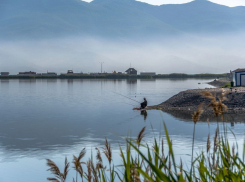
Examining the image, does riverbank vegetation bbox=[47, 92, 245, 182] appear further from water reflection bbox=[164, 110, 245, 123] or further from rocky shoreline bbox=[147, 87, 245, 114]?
rocky shoreline bbox=[147, 87, 245, 114]

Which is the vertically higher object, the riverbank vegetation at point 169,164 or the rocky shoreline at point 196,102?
the riverbank vegetation at point 169,164

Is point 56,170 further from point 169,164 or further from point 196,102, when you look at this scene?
point 196,102

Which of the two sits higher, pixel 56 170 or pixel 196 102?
pixel 56 170

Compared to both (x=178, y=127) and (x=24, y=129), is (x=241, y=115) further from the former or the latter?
(x=24, y=129)

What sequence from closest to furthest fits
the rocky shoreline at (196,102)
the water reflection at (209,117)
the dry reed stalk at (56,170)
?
1. the dry reed stalk at (56,170)
2. the water reflection at (209,117)
3. the rocky shoreline at (196,102)

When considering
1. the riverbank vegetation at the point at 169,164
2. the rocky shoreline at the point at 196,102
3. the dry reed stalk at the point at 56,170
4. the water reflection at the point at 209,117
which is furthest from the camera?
the rocky shoreline at the point at 196,102

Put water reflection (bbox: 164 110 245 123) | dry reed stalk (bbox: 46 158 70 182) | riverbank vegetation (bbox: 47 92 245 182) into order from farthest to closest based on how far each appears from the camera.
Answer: water reflection (bbox: 164 110 245 123) → dry reed stalk (bbox: 46 158 70 182) → riverbank vegetation (bbox: 47 92 245 182)

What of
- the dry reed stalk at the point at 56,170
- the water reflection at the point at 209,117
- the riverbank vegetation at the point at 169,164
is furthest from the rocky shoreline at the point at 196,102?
the dry reed stalk at the point at 56,170

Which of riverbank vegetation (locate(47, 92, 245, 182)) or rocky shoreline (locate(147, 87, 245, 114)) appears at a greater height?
riverbank vegetation (locate(47, 92, 245, 182))

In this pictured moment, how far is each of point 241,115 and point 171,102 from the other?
11.5 metres

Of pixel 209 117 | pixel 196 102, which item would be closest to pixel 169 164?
pixel 209 117

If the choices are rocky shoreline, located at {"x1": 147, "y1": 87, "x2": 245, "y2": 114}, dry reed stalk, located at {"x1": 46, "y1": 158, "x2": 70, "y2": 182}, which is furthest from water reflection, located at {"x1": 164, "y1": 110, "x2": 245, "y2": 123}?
dry reed stalk, located at {"x1": 46, "y1": 158, "x2": 70, "y2": 182}

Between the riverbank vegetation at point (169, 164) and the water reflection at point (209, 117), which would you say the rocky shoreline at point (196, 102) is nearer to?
the water reflection at point (209, 117)

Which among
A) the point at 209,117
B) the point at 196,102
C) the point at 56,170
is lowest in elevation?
the point at 209,117
